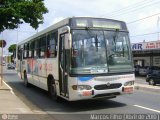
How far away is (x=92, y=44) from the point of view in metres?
13.2

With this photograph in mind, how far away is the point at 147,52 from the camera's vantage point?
54156 millimetres

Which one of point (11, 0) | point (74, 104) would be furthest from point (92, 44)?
point (11, 0)

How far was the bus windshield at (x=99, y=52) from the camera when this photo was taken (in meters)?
12.9

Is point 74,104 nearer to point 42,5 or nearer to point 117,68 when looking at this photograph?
point 117,68

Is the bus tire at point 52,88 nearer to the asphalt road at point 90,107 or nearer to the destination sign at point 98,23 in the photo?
the asphalt road at point 90,107

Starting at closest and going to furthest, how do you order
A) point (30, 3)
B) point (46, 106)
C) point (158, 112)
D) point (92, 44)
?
1. point (158, 112)
2. point (92, 44)
3. point (46, 106)
4. point (30, 3)

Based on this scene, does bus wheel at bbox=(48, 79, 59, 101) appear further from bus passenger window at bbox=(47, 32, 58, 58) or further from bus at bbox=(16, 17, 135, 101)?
bus passenger window at bbox=(47, 32, 58, 58)

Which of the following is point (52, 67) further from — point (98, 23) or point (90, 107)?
point (98, 23)

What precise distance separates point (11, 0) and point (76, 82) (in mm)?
22043

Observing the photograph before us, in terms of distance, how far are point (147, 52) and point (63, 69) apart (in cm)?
4156

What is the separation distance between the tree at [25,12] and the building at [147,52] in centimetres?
1431

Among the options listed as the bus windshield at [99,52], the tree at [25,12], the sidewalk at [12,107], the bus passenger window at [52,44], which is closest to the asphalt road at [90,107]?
the sidewalk at [12,107]

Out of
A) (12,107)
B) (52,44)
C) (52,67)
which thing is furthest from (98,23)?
(12,107)

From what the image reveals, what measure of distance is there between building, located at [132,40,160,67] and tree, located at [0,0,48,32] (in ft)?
47.0
